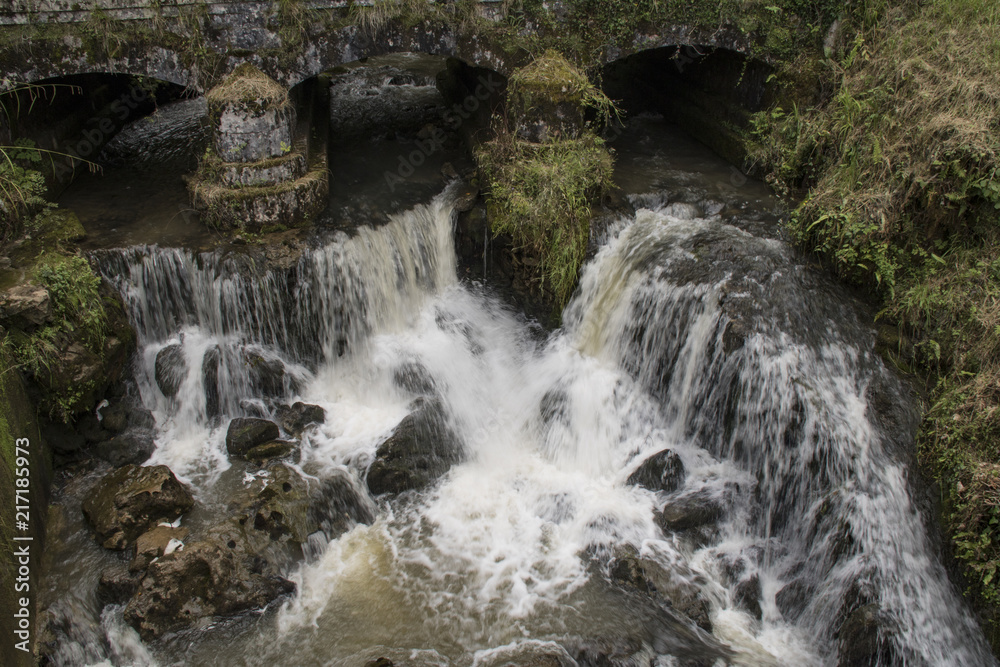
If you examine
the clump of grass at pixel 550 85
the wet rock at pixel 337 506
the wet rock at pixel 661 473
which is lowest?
the wet rock at pixel 337 506

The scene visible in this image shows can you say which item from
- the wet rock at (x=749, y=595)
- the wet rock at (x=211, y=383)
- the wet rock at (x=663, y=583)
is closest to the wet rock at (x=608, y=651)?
the wet rock at (x=663, y=583)

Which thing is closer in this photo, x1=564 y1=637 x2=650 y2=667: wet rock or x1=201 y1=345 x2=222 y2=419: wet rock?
x1=564 y1=637 x2=650 y2=667: wet rock

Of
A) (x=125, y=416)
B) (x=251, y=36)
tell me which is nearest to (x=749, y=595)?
(x=125, y=416)

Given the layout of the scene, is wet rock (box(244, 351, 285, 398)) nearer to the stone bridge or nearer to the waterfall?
the waterfall

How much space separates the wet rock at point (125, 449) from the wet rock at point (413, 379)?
8.91ft

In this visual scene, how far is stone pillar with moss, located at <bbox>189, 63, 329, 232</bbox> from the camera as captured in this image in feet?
24.9

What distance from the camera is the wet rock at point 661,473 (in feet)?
20.9

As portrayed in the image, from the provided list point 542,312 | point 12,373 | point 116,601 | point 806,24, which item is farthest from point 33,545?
point 806,24

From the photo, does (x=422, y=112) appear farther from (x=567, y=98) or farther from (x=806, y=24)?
(x=806, y=24)

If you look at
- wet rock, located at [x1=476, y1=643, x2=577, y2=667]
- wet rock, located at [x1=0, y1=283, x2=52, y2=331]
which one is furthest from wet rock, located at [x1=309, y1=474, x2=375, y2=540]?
wet rock, located at [x1=0, y1=283, x2=52, y2=331]

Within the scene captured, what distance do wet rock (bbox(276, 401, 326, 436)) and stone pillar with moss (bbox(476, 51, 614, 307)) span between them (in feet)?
9.80

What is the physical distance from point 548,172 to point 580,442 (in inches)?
126

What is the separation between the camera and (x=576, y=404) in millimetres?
7180

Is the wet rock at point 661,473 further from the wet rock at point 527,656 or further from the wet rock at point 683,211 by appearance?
the wet rock at point 683,211
